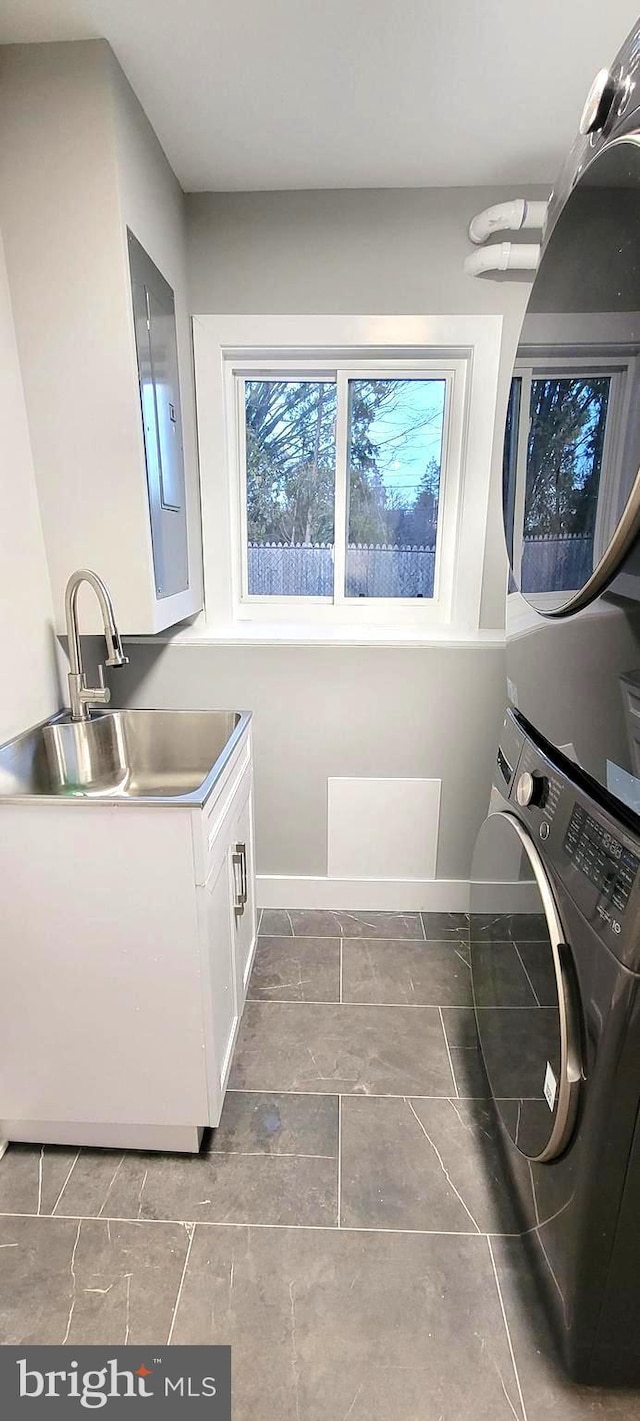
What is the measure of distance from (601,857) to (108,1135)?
1.29m

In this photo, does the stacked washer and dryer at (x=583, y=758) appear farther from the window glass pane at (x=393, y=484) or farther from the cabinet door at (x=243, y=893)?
the window glass pane at (x=393, y=484)

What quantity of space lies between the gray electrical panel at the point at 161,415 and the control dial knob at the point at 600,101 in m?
0.96

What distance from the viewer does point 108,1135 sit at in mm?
1402

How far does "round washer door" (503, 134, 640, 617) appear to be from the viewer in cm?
76

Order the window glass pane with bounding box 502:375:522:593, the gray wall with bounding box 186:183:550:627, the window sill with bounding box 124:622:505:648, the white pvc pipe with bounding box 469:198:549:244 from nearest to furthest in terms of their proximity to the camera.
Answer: the window glass pane with bounding box 502:375:522:593 < the white pvc pipe with bounding box 469:198:549:244 < the gray wall with bounding box 186:183:550:627 < the window sill with bounding box 124:622:505:648

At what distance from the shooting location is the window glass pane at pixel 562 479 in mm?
854

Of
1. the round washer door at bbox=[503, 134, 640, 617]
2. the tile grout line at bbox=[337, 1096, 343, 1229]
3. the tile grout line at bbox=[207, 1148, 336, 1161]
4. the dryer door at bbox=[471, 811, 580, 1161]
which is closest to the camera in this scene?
the round washer door at bbox=[503, 134, 640, 617]

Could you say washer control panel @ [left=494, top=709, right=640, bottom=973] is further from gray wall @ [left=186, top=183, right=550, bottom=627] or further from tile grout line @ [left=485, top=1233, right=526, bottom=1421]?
gray wall @ [left=186, top=183, right=550, bottom=627]

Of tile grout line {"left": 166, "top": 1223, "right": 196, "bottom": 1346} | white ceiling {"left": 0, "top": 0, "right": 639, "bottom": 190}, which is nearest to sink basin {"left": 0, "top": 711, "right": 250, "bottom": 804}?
tile grout line {"left": 166, "top": 1223, "right": 196, "bottom": 1346}

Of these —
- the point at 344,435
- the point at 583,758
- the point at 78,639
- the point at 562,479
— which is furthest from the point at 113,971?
the point at 344,435

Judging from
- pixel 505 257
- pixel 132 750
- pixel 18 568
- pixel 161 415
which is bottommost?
pixel 132 750

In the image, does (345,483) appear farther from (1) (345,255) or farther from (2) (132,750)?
(2) (132,750)

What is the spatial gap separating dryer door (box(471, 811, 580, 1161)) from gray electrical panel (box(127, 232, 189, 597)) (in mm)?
1091

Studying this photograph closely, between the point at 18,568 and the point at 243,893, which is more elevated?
the point at 18,568
